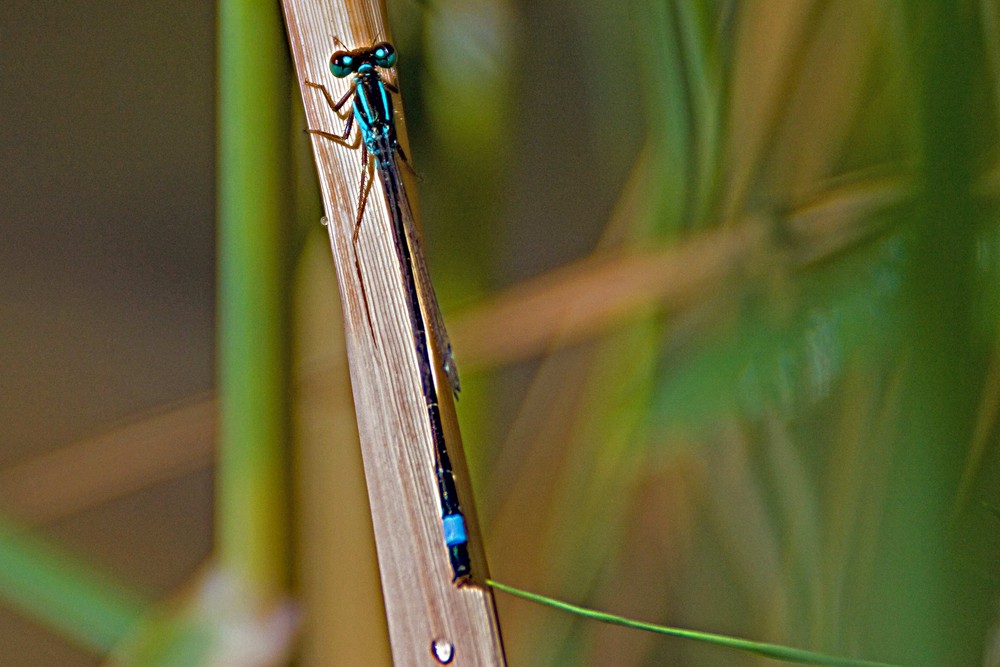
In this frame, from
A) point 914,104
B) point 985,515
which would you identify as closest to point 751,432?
point 985,515

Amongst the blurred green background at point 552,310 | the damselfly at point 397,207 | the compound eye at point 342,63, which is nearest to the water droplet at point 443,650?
the damselfly at point 397,207

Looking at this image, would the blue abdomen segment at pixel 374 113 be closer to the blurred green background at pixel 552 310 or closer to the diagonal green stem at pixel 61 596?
the blurred green background at pixel 552 310

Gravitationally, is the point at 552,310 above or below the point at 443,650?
above

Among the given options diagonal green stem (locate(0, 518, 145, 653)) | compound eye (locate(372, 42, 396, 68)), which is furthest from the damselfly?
diagonal green stem (locate(0, 518, 145, 653))

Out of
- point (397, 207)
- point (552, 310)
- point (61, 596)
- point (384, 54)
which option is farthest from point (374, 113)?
point (61, 596)

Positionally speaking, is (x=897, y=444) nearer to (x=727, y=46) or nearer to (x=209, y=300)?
(x=727, y=46)

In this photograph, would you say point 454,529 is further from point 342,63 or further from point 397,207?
point 342,63
